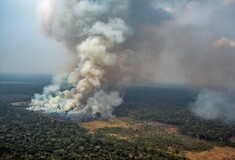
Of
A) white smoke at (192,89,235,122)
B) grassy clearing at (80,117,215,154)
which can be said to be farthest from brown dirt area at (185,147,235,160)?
white smoke at (192,89,235,122)

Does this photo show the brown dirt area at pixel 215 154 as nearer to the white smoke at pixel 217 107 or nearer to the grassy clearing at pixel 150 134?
the grassy clearing at pixel 150 134

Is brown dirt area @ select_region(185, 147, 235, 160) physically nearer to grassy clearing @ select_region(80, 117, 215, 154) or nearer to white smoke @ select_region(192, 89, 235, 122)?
grassy clearing @ select_region(80, 117, 215, 154)

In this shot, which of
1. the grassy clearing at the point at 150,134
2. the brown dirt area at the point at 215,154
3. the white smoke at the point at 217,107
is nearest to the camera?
the brown dirt area at the point at 215,154

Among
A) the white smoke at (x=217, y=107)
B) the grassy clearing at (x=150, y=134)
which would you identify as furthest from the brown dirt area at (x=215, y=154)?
the white smoke at (x=217, y=107)

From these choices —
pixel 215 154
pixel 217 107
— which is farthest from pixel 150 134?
pixel 217 107

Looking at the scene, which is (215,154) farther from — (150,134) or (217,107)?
(217,107)

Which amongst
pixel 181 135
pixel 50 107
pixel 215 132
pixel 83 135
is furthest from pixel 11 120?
pixel 215 132

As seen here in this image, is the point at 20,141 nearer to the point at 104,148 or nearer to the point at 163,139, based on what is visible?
the point at 104,148

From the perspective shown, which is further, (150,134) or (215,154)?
(150,134)
